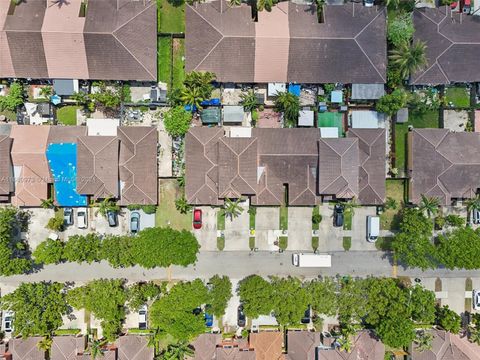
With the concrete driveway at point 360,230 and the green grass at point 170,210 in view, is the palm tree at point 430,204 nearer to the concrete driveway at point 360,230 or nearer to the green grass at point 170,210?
the concrete driveway at point 360,230

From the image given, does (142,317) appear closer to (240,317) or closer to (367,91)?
(240,317)

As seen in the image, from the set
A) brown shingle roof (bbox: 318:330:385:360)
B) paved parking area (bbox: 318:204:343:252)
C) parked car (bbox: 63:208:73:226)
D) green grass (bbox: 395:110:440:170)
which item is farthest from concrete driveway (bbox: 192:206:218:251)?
green grass (bbox: 395:110:440:170)

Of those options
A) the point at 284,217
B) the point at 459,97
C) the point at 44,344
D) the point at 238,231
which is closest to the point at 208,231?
the point at 238,231

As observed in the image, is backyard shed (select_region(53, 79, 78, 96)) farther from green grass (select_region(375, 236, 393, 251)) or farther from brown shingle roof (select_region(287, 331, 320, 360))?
green grass (select_region(375, 236, 393, 251))

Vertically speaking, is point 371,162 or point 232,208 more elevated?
point 371,162

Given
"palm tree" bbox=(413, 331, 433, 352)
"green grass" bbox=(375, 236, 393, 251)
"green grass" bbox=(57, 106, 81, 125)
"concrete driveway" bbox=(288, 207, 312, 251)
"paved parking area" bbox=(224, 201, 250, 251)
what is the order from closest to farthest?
"palm tree" bbox=(413, 331, 433, 352)
"green grass" bbox=(57, 106, 81, 125)
"paved parking area" bbox=(224, 201, 250, 251)
"concrete driveway" bbox=(288, 207, 312, 251)
"green grass" bbox=(375, 236, 393, 251)
